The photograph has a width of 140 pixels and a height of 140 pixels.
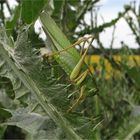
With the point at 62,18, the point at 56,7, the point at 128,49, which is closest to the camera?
the point at 56,7

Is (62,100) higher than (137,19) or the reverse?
higher

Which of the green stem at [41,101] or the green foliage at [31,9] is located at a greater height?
the green foliage at [31,9]

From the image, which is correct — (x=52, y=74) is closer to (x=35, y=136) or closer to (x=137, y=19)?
(x=35, y=136)

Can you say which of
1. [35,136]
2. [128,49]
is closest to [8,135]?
[128,49]

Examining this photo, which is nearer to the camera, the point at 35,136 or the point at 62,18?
the point at 35,136

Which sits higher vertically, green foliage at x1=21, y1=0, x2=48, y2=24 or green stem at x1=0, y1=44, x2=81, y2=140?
green foliage at x1=21, y1=0, x2=48, y2=24

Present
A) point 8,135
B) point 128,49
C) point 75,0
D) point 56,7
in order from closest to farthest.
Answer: point 56,7, point 75,0, point 8,135, point 128,49

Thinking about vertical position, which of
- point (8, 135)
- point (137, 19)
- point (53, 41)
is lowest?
point (8, 135)

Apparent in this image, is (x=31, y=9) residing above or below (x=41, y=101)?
above

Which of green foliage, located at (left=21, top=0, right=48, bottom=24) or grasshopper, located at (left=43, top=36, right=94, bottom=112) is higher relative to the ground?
green foliage, located at (left=21, top=0, right=48, bottom=24)

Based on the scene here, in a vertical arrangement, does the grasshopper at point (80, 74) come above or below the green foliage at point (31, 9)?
below

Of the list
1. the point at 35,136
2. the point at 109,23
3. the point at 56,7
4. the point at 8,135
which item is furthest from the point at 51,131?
the point at 8,135
